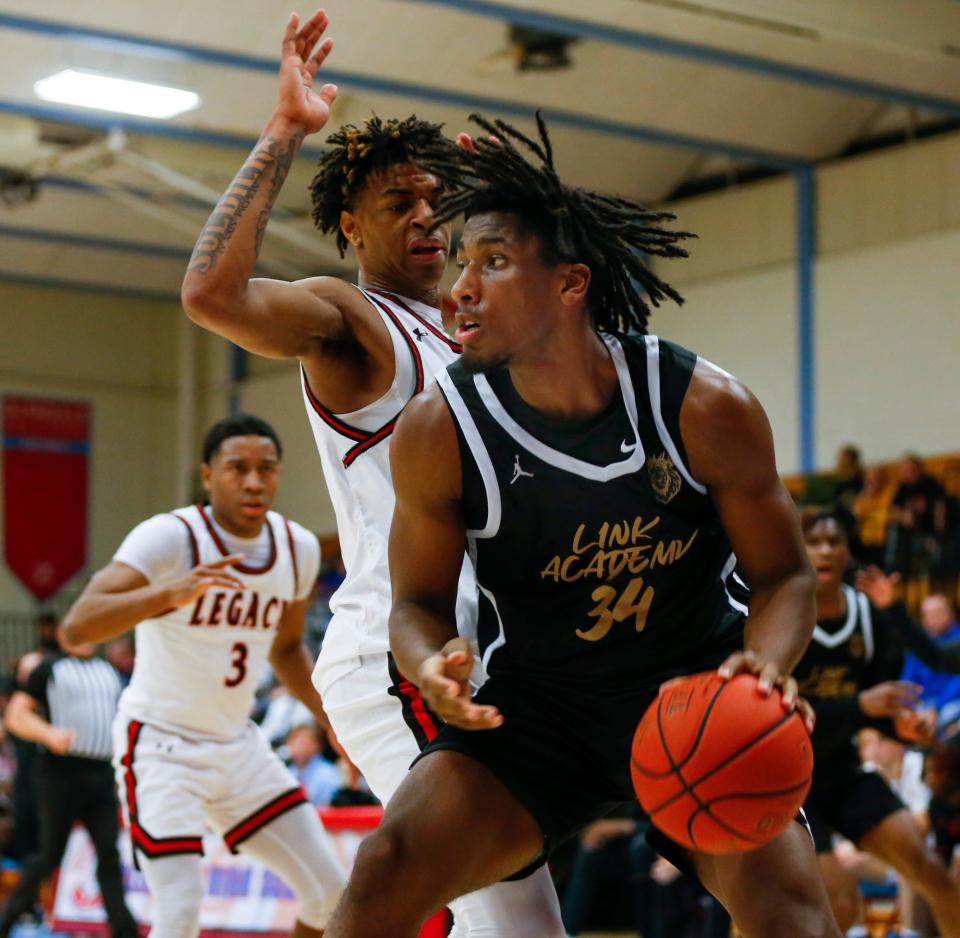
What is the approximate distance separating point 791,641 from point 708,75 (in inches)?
551

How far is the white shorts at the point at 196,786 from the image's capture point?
21.1 ft

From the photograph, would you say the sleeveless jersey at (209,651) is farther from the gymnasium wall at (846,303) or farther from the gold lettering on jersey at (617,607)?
the gymnasium wall at (846,303)

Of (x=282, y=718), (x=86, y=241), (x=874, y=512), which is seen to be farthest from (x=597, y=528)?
(x=86, y=241)

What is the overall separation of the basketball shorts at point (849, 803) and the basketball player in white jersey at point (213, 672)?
2.35 meters

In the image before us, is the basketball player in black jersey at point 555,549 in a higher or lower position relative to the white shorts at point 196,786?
higher

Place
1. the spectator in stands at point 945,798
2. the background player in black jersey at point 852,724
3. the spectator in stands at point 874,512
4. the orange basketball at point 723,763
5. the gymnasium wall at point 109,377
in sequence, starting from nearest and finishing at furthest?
the orange basketball at point 723,763 < the background player in black jersey at point 852,724 < the spectator in stands at point 945,798 < the spectator in stands at point 874,512 < the gymnasium wall at point 109,377

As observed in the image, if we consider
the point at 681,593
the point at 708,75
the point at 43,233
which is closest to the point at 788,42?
the point at 708,75

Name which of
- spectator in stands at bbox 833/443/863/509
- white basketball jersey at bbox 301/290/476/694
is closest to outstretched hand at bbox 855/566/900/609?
white basketball jersey at bbox 301/290/476/694

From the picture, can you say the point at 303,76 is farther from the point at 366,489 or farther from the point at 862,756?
the point at 862,756

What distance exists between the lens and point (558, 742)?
12.8 feet

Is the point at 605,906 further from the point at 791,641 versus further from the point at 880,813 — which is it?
the point at 791,641

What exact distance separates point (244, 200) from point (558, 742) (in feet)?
5.29

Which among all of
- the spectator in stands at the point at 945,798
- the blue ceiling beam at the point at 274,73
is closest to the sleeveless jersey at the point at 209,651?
the spectator in stands at the point at 945,798

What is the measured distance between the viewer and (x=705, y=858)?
12.6ft
